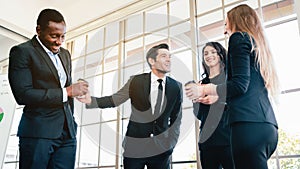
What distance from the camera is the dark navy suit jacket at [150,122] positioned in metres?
1.76

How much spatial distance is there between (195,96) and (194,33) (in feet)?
3.56

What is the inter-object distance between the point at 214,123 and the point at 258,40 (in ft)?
1.90

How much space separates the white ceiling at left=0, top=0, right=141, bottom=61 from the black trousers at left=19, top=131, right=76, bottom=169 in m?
1.69

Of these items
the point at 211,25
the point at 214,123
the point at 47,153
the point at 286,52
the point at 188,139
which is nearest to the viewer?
the point at 47,153

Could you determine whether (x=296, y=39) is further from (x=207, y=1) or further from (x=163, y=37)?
(x=163, y=37)

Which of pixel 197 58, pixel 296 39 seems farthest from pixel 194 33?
pixel 296 39

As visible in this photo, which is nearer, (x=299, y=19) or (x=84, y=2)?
(x=299, y=19)

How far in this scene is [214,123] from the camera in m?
1.63

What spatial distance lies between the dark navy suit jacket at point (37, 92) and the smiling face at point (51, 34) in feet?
0.16

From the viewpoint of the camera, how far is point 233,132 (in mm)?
1111

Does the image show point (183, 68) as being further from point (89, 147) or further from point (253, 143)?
point (89, 147)

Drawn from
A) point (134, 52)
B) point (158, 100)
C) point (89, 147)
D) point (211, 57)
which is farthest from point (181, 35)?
point (89, 147)

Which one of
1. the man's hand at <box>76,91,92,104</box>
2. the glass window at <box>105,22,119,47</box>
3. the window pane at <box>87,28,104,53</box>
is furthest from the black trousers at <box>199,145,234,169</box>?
the window pane at <box>87,28,104,53</box>

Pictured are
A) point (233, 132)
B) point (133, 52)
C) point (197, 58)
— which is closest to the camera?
point (233, 132)
